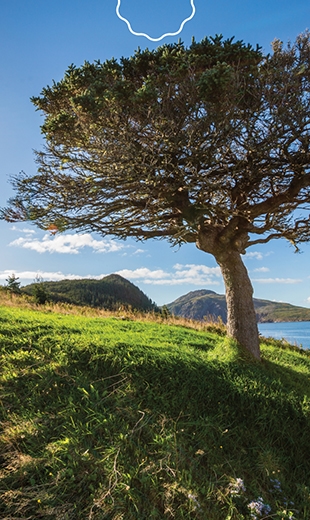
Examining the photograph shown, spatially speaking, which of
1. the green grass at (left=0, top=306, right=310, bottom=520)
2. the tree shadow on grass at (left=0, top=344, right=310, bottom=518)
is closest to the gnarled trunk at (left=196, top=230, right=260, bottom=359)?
the green grass at (left=0, top=306, right=310, bottom=520)

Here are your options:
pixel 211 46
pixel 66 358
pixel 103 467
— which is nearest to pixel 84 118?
pixel 211 46

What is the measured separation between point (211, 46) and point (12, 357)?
26.9 ft

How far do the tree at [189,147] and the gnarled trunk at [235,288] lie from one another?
0.03 meters

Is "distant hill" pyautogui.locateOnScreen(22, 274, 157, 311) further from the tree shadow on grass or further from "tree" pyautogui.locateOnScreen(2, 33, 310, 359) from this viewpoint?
the tree shadow on grass

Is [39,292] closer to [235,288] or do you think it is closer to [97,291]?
[235,288]

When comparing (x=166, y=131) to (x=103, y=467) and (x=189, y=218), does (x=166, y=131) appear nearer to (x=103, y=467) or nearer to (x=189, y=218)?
(x=189, y=218)

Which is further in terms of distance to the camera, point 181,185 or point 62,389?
point 181,185

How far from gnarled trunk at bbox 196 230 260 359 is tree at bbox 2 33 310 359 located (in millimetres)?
29

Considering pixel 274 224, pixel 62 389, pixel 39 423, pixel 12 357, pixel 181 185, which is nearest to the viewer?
pixel 39 423

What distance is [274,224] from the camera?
9.52 m

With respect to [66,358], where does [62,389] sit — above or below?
below

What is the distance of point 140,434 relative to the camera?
485 cm

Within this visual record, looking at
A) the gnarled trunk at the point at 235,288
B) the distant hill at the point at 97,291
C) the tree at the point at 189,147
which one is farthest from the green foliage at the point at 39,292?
the distant hill at the point at 97,291

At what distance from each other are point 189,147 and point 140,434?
590 cm
